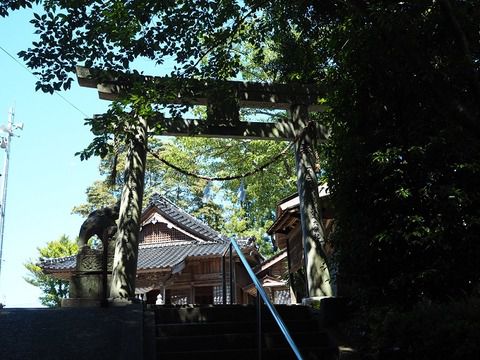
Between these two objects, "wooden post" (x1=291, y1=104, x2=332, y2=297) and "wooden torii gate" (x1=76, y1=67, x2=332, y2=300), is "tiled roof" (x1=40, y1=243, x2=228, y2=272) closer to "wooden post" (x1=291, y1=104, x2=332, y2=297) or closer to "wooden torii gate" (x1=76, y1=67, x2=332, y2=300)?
"wooden torii gate" (x1=76, y1=67, x2=332, y2=300)

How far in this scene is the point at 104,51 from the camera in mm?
6227

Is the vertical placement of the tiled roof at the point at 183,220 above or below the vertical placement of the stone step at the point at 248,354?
above

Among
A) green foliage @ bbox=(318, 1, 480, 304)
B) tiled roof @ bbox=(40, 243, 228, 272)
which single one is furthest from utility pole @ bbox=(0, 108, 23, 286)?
green foliage @ bbox=(318, 1, 480, 304)

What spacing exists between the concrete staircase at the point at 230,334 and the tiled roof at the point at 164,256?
11.2 m

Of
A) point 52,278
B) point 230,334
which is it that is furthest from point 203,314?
point 52,278

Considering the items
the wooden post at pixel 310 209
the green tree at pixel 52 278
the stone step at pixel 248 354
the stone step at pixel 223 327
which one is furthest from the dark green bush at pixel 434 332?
the green tree at pixel 52 278

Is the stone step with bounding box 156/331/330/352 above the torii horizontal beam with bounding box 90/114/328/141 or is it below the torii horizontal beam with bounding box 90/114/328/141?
below

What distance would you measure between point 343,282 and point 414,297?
3.45ft

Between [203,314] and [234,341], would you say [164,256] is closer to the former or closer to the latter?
[203,314]

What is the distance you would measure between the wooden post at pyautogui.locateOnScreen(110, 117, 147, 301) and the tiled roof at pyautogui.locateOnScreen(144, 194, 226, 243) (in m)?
11.8

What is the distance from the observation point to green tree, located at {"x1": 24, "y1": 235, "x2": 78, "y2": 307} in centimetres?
2870

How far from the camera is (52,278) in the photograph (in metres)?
28.3

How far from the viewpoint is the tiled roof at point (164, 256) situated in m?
17.6

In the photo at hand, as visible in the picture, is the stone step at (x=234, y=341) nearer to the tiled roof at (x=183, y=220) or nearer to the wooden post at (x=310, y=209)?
the wooden post at (x=310, y=209)
